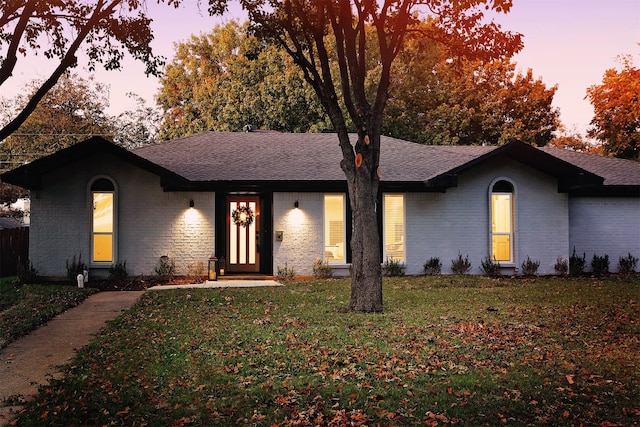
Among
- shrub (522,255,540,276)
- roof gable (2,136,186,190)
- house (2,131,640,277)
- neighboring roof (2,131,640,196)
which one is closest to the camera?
roof gable (2,136,186,190)

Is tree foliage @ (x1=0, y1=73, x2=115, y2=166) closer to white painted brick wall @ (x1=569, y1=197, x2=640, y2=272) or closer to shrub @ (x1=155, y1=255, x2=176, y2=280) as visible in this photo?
shrub @ (x1=155, y1=255, x2=176, y2=280)

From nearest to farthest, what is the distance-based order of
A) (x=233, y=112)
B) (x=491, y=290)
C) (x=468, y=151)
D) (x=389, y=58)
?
(x=389, y=58) → (x=491, y=290) → (x=468, y=151) → (x=233, y=112)

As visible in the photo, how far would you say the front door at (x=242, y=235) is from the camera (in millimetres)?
17078

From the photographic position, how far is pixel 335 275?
656 inches

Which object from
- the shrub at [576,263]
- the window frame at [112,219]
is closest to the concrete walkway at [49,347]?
the window frame at [112,219]

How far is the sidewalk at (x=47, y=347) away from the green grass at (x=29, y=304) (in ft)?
0.56

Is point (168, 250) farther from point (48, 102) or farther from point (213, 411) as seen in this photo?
point (48, 102)

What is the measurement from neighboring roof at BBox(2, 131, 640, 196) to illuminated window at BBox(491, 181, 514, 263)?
96cm

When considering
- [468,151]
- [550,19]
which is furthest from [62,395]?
[468,151]

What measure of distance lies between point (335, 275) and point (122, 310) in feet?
22.9

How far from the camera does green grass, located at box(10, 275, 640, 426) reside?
512cm

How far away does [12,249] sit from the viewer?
19562 millimetres

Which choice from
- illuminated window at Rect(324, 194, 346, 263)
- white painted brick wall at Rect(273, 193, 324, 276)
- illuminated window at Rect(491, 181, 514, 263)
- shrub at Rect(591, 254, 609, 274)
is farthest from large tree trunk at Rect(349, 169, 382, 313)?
shrub at Rect(591, 254, 609, 274)

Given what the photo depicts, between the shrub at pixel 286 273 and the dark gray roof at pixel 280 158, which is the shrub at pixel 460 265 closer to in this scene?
the dark gray roof at pixel 280 158
